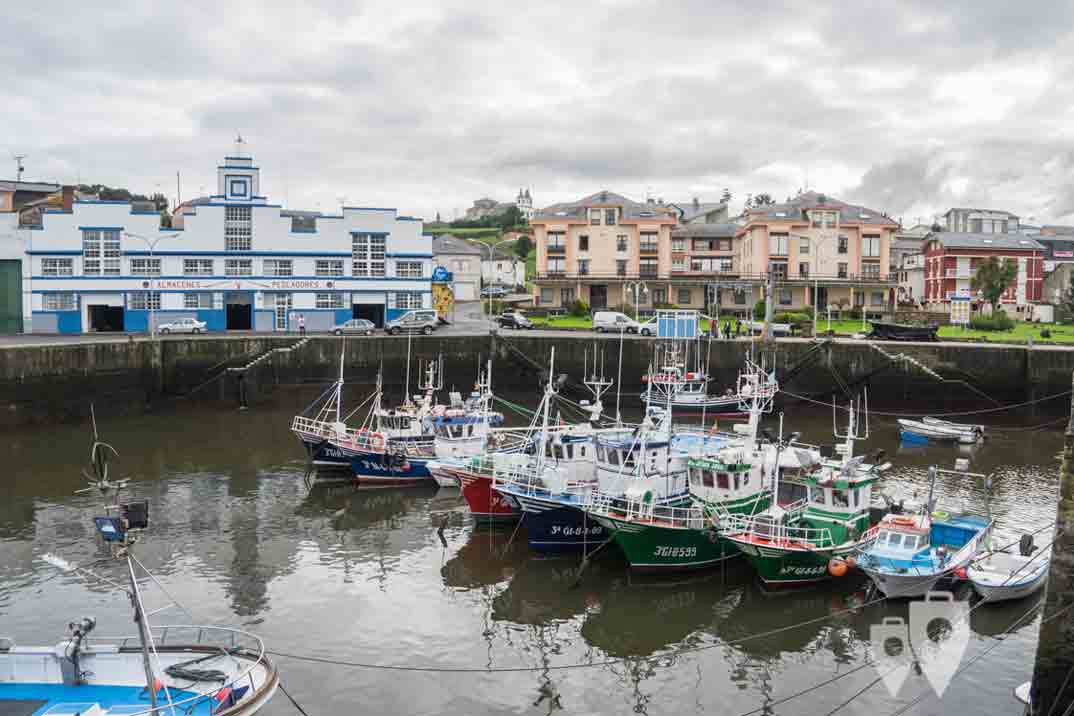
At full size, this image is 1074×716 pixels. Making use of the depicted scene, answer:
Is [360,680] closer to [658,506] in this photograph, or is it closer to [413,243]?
[658,506]

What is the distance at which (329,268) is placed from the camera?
60375 millimetres

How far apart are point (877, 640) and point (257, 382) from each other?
124ft

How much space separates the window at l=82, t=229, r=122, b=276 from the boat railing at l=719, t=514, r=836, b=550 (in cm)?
4815

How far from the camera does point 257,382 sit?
49.8 metres

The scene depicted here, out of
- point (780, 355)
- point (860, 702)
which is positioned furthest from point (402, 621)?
point (780, 355)

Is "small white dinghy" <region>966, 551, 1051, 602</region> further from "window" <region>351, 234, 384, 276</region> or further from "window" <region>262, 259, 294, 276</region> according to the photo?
"window" <region>262, 259, 294, 276</region>

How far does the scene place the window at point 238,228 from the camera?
194 ft

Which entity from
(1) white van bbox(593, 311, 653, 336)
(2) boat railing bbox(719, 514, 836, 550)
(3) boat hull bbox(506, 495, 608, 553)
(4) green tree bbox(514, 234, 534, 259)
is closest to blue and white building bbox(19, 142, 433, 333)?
(1) white van bbox(593, 311, 653, 336)

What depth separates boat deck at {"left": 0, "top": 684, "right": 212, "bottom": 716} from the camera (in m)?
13.7

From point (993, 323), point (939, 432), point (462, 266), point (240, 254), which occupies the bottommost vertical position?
point (939, 432)

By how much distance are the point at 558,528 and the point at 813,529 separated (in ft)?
21.4

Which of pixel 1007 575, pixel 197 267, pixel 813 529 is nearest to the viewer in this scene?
pixel 1007 575

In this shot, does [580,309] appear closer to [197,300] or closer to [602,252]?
[602,252]

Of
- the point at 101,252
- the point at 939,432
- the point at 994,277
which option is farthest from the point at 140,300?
the point at 994,277
